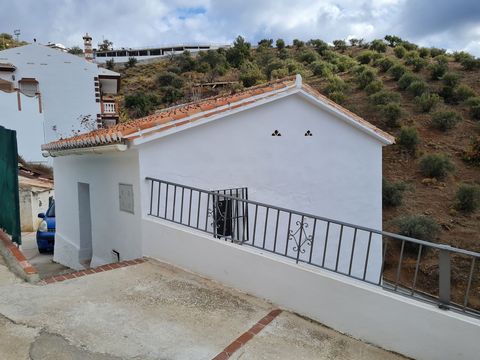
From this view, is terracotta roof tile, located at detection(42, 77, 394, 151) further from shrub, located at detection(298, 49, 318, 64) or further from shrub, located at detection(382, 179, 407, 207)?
shrub, located at detection(298, 49, 318, 64)

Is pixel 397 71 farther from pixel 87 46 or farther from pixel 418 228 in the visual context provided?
pixel 87 46

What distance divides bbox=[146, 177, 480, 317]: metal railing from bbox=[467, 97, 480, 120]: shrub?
11.9 meters

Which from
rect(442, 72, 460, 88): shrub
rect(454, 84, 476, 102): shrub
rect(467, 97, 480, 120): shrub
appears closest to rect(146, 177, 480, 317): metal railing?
rect(467, 97, 480, 120): shrub

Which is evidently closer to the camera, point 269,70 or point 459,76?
point 459,76

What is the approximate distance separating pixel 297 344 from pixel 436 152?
1683cm

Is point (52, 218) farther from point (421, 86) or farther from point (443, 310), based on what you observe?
point (421, 86)

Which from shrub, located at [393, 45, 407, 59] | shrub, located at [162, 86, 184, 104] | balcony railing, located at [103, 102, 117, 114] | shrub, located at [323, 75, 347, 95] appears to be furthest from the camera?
shrub, located at [162, 86, 184, 104]

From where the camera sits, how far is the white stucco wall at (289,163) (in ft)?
21.9

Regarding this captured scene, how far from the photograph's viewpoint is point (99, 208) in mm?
7910

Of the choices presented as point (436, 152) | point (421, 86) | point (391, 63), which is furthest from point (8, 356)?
point (391, 63)

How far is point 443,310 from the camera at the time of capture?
11.4 feet

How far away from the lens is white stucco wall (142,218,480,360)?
343cm

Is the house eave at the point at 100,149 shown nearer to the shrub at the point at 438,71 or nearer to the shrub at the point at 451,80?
the shrub at the point at 451,80

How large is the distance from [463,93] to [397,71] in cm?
498
